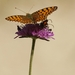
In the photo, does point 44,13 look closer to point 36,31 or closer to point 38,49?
point 36,31

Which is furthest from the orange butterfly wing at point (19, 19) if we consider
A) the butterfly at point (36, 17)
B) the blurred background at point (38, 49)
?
the blurred background at point (38, 49)

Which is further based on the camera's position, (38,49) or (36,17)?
(38,49)

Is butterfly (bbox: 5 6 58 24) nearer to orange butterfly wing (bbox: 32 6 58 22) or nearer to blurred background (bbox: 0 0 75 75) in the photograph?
orange butterfly wing (bbox: 32 6 58 22)

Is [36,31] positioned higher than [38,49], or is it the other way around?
[38,49]

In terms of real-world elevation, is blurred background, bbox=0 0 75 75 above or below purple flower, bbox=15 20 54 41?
above

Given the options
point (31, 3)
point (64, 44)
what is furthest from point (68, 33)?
point (31, 3)

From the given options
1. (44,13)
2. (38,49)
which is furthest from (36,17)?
(38,49)

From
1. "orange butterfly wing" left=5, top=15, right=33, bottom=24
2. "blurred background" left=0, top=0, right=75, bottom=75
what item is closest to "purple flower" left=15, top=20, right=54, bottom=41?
"orange butterfly wing" left=5, top=15, right=33, bottom=24

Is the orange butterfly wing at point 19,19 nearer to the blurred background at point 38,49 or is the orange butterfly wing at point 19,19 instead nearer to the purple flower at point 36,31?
the purple flower at point 36,31
